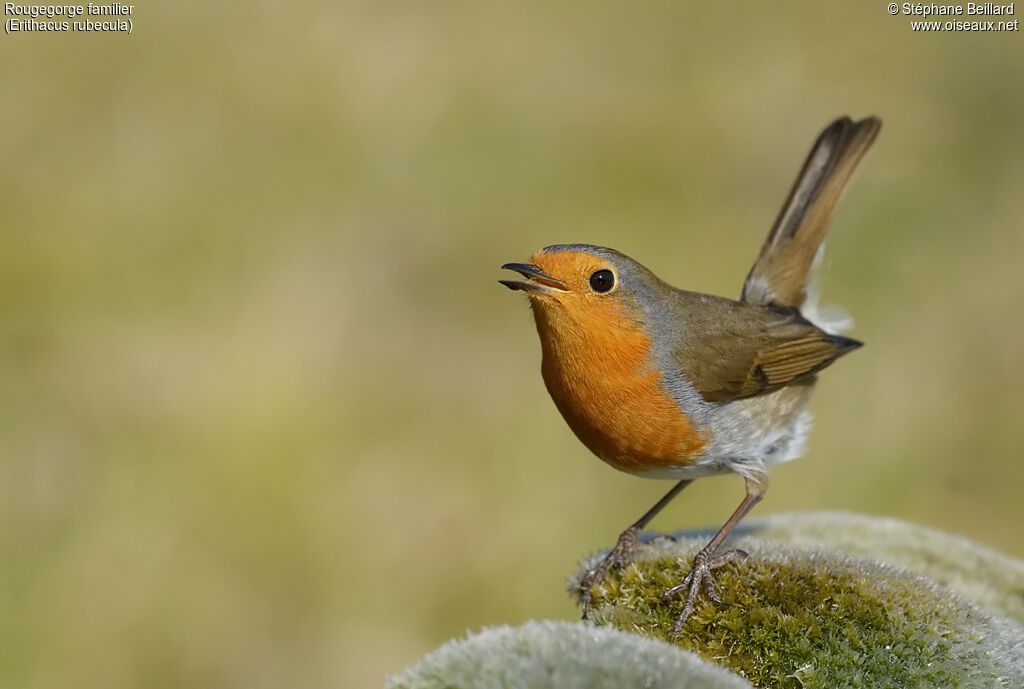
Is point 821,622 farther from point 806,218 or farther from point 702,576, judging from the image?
point 806,218

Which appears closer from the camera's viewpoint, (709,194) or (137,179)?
(137,179)

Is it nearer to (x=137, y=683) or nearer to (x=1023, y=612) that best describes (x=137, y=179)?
(x=137, y=683)

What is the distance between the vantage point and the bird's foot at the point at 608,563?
391 cm

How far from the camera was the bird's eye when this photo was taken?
4297 millimetres

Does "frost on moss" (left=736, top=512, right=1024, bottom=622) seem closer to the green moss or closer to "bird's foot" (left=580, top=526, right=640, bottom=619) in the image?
"bird's foot" (left=580, top=526, right=640, bottom=619)

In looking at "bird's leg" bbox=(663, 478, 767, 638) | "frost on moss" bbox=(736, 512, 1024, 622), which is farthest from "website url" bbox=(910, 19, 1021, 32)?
"bird's leg" bbox=(663, 478, 767, 638)

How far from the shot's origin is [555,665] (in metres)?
2.39

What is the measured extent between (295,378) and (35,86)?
123 inches

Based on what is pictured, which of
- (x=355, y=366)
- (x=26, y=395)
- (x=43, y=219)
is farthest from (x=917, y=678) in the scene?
(x=43, y=219)

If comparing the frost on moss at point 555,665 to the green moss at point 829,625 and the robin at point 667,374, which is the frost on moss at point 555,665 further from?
the robin at point 667,374

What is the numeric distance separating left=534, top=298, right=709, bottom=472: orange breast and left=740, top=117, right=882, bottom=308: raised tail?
164 cm

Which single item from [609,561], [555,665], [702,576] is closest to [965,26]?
[609,561]

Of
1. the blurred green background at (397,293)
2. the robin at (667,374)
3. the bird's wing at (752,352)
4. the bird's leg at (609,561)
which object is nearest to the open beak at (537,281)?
the robin at (667,374)

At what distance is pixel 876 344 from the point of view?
882cm
